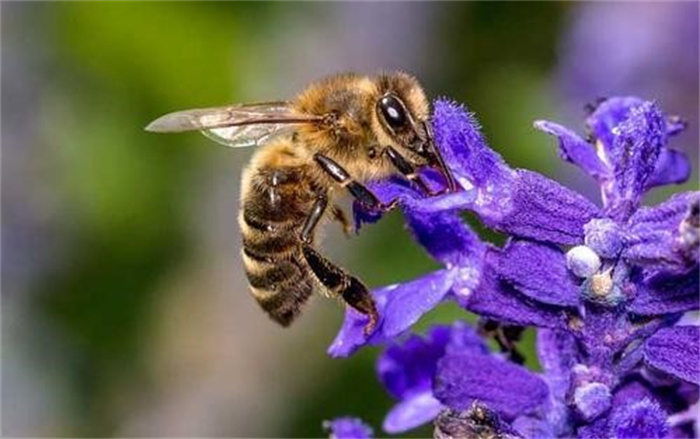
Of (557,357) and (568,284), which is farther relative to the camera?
(557,357)

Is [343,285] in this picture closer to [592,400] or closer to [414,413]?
[414,413]

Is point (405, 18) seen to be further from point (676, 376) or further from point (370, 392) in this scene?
point (676, 376)

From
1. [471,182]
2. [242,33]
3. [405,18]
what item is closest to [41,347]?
[242,33]

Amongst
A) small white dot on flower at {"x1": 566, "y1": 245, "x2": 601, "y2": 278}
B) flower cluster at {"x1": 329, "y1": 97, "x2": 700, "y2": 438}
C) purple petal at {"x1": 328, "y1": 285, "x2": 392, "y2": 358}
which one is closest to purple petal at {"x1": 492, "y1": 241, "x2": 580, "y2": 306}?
flower cluster at {"x1": 329, "y1": 97, "x2": 700, "y2": 438}

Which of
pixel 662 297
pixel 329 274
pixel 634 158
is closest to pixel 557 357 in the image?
pixel 662 297

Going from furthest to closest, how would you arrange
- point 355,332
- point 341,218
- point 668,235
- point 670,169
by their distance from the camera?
point 341,218 < point 670,169 < point 355,332 < point 668,235
